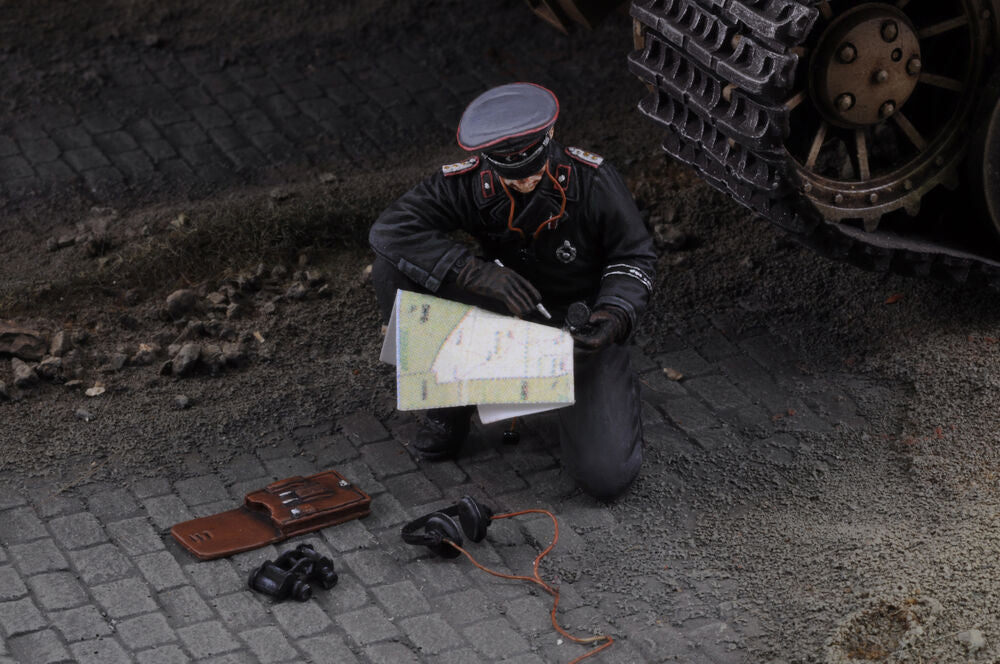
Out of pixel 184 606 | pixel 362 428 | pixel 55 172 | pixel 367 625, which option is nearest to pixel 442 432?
pixel 362 428

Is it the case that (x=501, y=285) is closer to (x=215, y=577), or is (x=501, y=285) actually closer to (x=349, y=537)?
(x=349, y=537)

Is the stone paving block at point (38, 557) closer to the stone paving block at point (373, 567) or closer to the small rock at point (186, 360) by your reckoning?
the stone paving block at point (373, 567)

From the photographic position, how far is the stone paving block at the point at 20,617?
15.0ft

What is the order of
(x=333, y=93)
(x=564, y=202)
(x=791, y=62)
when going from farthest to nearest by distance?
(x=333, y=93) < (x=564, y=202) < (x=791, y=62)

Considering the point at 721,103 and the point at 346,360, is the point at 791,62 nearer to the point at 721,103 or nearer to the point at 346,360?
the point at 721,103

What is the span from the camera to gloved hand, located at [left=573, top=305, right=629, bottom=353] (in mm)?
5105

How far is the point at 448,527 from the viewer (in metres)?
4.96

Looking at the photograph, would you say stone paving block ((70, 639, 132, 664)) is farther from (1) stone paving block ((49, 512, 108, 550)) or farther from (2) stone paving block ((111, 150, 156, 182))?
(2) stone paving block ((111, 150, 156, 182))

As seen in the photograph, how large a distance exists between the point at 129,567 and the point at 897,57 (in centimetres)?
356

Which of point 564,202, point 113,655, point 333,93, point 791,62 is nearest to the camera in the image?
point 113,655

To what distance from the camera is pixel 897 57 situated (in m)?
5.34

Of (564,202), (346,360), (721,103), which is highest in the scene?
(721,103)

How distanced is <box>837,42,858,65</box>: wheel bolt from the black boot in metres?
2.04

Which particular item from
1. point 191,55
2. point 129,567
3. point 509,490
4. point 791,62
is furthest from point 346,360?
point 191,55
